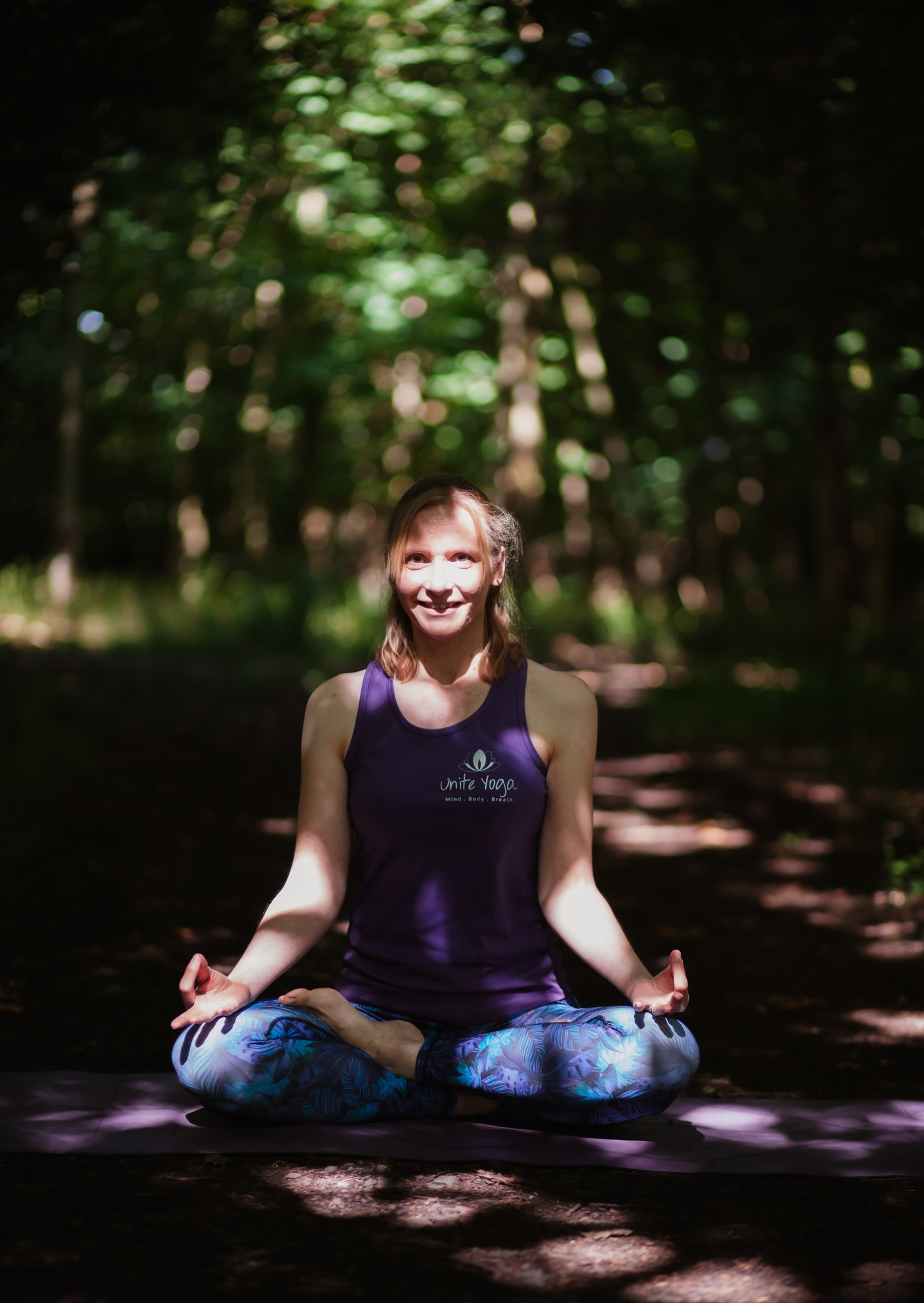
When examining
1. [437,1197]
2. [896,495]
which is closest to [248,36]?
[437,1197]

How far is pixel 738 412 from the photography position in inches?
695

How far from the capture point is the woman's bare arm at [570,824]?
125 inches

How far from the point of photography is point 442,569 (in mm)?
3240

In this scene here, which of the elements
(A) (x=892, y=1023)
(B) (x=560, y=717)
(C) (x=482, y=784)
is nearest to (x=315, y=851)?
(C) (x=482, y=784)

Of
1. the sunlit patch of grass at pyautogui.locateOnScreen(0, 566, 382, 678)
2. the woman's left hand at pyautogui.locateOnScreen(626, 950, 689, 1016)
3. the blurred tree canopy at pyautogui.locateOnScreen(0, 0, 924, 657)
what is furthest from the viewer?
the sunlit patch of grass at pyautogui.locateOnScreen(0, 566, 382, 678)

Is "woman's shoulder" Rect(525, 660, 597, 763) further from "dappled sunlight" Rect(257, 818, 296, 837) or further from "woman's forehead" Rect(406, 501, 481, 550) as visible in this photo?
"dappled sunlight" Rect(257, 818, 296, 837)

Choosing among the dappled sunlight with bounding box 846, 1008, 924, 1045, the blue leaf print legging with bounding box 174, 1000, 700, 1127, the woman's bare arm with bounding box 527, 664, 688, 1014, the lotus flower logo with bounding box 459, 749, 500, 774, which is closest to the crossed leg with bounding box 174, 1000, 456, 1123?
the blue leaf print legging with bounding box 174, 1000, 700, 1127

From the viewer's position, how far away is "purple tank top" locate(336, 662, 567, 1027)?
319 centimetres

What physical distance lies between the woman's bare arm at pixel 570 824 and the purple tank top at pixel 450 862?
0.04 metres

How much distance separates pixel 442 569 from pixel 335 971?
2.36 metres

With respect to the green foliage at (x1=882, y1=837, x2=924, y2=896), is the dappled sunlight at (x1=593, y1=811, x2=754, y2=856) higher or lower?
lower

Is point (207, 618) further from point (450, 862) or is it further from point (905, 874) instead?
point (450, 862)

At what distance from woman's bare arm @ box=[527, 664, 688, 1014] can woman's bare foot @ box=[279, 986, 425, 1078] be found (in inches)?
17.1

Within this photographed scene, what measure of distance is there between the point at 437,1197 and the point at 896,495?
1646cm
